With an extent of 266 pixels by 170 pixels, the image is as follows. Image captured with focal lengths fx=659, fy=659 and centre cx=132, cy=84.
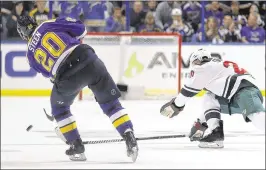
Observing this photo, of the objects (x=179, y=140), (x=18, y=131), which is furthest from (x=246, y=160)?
(x=18, y=131)

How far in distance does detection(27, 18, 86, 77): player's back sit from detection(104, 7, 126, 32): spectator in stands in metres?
3.86

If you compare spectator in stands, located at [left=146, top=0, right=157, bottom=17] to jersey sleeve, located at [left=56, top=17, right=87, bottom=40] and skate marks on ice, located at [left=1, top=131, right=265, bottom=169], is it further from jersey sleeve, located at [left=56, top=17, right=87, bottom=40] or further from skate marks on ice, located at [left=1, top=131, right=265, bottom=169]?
jersey sleeve, located at [left=56, top=17, right=87, bottom=40]

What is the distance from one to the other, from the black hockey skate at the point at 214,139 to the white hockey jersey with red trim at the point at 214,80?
30cm

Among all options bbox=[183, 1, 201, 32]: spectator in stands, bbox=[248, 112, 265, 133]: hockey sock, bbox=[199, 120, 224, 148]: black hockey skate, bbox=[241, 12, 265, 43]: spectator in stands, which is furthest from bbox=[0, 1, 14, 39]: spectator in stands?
bbox=[248, 112, 265, 133]: hockey sock

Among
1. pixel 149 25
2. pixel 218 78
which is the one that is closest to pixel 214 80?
pixel 218 78

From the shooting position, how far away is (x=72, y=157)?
3.65m

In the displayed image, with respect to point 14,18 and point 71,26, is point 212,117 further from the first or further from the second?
point 14,18

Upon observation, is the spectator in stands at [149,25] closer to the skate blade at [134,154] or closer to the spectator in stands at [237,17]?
the spectator in stands at [237,17]

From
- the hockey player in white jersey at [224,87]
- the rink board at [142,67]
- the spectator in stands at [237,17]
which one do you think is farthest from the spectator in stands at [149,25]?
the hockey player in white jersey at [224,87]

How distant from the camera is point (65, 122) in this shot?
11.7ft

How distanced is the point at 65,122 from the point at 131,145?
39 cm

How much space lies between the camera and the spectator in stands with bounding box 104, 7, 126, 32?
7.39 metres

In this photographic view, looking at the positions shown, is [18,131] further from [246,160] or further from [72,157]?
[246,160]

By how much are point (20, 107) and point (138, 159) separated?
9.67ft
